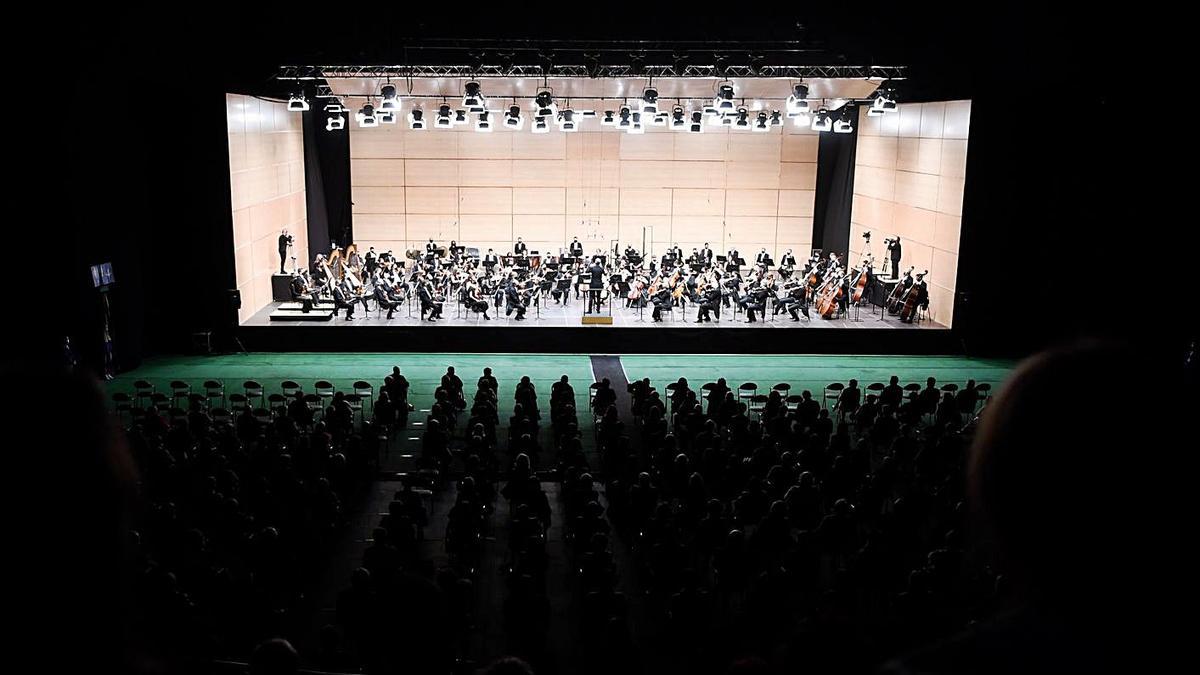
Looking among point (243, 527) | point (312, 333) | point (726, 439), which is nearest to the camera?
point (243, 527)

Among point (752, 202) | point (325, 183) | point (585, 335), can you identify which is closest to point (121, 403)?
point (585, 335)

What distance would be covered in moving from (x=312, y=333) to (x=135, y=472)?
20.7m

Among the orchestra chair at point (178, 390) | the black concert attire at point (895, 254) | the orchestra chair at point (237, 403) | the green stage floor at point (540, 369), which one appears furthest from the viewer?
the black concert attire at point (895, 254)

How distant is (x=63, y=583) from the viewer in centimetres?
95

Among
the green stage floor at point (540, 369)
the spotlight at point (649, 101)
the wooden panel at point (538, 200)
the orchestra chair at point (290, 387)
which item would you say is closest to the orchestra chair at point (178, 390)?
the green stage floor at point (540, 369)

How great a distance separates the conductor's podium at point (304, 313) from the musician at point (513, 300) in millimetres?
4031

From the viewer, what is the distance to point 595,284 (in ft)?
72.1

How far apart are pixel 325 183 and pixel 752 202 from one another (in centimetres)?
1314

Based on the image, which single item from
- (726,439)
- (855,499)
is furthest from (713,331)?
(855,499)

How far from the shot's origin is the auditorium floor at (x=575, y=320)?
69.7ft

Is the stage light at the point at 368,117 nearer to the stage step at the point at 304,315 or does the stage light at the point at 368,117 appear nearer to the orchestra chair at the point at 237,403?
the stage step at the point at 304,315

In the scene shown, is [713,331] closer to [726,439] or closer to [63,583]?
A: [726,439]

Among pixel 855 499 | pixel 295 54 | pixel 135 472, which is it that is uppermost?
pixel 295 54

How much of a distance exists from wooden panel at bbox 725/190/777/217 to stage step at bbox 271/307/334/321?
13.3 metres
